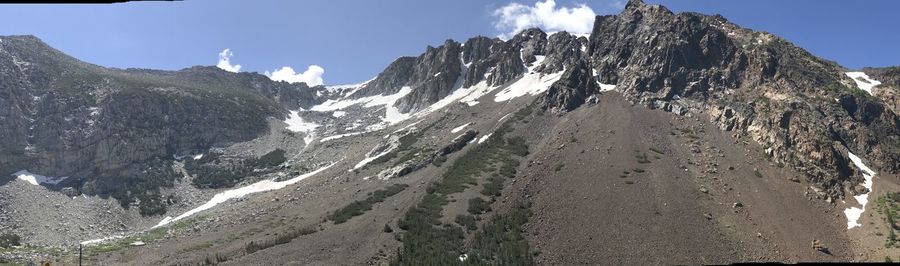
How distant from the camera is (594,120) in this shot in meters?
90.4

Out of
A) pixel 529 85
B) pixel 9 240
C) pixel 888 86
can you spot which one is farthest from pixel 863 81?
pixel 9 240

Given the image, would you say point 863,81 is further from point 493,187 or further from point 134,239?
point 134,239

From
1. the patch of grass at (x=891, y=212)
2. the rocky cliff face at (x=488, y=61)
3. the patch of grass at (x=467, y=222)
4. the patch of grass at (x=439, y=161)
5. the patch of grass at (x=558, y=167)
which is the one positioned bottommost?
the patch of grass at (x=891, y=212)

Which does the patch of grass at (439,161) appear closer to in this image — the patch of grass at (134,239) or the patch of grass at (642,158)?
the patch of grass at (642,158)

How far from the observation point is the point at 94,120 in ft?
419

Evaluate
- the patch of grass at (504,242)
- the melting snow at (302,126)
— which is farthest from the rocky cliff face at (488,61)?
the patch of grass at (504,242)

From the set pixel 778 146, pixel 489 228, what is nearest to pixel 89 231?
pixel 489 228

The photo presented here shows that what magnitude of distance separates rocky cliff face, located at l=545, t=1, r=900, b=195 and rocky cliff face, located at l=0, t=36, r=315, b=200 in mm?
83795

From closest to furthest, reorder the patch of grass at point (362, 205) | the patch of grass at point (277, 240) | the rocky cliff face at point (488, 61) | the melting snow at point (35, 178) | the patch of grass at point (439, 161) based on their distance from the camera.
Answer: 1. the patch of grass at point (277, 240)
2. the patch of grass at point (362, 205)
3. the patch of grass at point (439, 161)
4. the melting snow at point (35, 178)
5. the rocky cliff face at point (488, 61)

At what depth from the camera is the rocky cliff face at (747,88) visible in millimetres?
74500

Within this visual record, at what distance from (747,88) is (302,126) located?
120m

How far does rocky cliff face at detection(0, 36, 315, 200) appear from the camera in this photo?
115875mm

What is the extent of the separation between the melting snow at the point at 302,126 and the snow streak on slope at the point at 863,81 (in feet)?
361

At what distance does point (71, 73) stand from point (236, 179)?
62173mm
